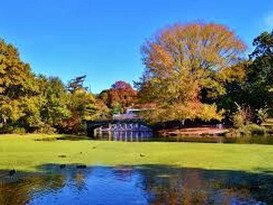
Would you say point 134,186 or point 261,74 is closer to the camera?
point 134,186

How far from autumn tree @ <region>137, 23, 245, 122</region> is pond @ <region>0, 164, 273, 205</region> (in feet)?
128

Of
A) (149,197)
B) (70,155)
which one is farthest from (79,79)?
(149,197)

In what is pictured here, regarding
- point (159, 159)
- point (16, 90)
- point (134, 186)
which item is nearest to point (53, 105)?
point (16, 90)

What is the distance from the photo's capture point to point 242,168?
1945cm

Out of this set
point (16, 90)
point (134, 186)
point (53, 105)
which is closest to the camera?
point (134, 186)

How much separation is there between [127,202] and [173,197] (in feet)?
4.71

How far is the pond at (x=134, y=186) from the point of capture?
13.6m

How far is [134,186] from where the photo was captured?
15781 millimetres

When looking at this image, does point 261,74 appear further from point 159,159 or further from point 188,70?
point 159,159

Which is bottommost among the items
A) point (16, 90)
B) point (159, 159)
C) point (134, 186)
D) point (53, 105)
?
point (134, 186)

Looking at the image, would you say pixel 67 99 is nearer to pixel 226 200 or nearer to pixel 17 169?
pixel 17 169

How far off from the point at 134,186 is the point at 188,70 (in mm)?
45658

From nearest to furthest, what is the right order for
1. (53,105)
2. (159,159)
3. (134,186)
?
(134,186) → (159,159) → (53,105)

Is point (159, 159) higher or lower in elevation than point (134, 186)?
higher
